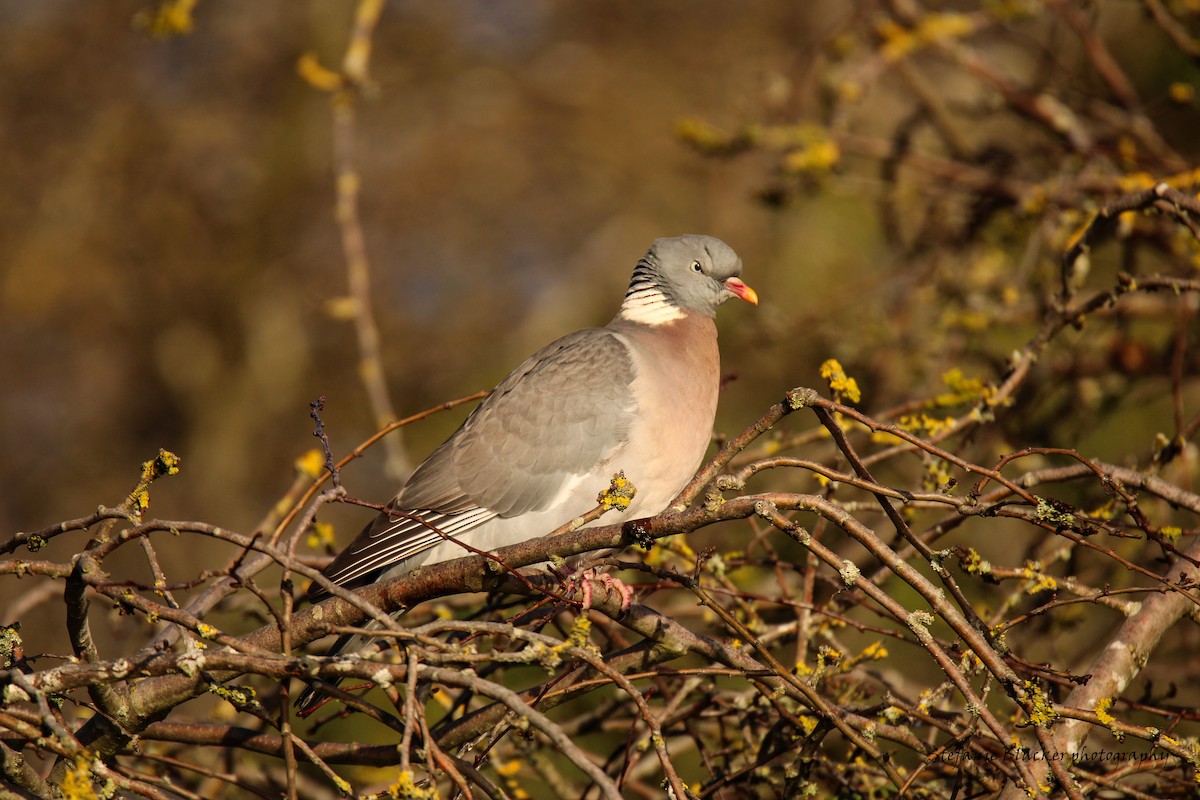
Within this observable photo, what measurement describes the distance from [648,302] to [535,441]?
0.83 metres

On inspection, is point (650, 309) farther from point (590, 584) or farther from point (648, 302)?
point (590, 584)

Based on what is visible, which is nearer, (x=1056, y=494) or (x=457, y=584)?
(x=457, y=584)

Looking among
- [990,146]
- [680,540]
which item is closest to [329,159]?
[990,146]

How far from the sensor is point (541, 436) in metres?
4.30

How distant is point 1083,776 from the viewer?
2.78 metres

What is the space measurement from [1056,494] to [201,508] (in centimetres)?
800

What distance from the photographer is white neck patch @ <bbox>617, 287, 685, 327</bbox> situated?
4664 mm

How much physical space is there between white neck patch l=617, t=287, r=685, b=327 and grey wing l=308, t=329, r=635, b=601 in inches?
12.1

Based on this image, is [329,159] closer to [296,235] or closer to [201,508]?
[296,235]

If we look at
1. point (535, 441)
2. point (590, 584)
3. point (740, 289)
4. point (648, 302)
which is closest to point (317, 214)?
point (648, 302)

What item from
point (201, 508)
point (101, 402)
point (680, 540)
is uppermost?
point (101, 402)

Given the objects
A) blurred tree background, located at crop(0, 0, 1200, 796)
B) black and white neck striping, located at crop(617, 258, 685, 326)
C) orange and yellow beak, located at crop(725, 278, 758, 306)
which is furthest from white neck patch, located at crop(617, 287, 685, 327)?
blurred tree background, located at crop(0, 0, 1200, 796)

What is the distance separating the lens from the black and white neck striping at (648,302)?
15.3ft

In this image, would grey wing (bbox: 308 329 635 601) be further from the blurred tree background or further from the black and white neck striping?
the blurred tree background
